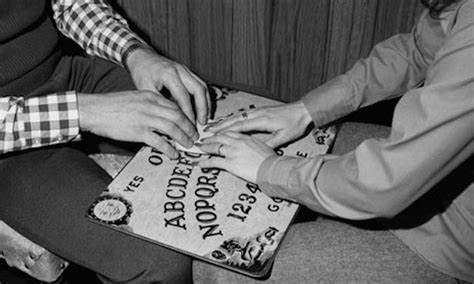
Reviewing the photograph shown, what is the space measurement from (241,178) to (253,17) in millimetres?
993

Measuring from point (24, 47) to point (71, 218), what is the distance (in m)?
0.39

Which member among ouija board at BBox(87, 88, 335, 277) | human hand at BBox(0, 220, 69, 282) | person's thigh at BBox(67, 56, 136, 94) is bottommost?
human hand at BBox(0, 220, 69, 282)

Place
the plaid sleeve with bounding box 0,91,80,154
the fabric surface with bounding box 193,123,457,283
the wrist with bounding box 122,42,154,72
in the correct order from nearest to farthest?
the fabric surface with bounding box 193,123,457,283 → the plaid sleeve with bounding box 0,91,80,154 → the wrist with bounding box 122,42,154,72

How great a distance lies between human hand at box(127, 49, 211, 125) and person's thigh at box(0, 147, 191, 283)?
21 centimetres

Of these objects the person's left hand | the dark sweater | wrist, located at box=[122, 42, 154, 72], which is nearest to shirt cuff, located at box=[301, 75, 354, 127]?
the person's left hand

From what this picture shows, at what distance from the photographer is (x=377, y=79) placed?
118 centimetres

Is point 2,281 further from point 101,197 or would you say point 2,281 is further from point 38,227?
point 101,197

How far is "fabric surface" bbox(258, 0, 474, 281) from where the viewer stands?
30.4 inches

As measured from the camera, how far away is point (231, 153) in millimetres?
994

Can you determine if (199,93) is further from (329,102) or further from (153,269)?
(153,269)

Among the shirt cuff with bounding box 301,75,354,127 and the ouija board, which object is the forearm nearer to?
the shirt cuff with bounding box 301,75,354,127

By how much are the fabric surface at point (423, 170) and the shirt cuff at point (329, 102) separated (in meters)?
0.21

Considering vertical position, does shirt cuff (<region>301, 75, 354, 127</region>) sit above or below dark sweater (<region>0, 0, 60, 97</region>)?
below

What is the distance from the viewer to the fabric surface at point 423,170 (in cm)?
77
